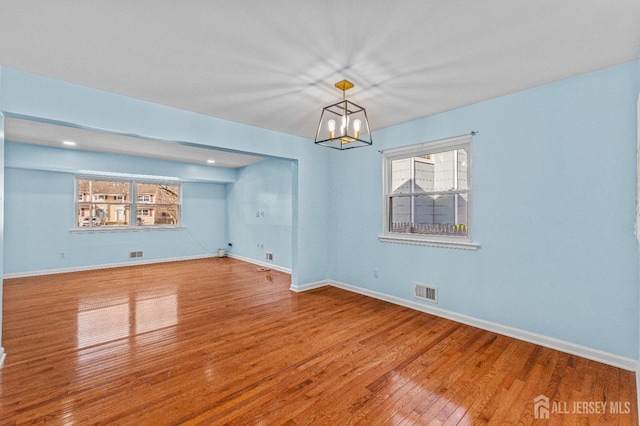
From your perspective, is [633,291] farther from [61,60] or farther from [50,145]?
[50,145]

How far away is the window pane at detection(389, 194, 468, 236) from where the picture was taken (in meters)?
3.46

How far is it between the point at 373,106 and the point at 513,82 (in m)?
1.38

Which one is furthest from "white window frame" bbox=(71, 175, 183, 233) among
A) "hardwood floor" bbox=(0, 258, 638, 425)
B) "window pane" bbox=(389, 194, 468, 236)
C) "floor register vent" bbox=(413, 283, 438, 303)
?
"floor register vent" bbox=(413, 283, 438, 303)

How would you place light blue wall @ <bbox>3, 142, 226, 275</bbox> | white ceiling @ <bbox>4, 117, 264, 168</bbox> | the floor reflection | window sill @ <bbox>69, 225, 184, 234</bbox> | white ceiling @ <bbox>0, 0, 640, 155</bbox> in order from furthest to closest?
1. window sill @ <bbox>69, 225, 184, 234</bbox>
2. light blue wall @ <bbox>3, 142, 226, 275</bbox>
3. white ceiling @ <bbox>4, 117, 264, 168</bbox>
4. the floor reflection
5. white ceiling @ <bbox>0, 0, 640, 155</bbox>

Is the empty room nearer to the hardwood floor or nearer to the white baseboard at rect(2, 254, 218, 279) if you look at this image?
the hardwood floor

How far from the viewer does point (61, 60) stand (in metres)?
2.31

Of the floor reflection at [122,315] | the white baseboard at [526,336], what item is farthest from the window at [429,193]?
the floor reflection at [122,315]

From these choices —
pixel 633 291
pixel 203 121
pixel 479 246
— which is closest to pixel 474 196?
pixel 479 246

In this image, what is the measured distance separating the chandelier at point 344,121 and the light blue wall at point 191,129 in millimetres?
679

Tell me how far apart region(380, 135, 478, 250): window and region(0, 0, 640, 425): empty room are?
0.09ft

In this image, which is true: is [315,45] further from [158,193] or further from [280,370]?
[158,193]

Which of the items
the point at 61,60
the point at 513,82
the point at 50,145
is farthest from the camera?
the point at 50,145

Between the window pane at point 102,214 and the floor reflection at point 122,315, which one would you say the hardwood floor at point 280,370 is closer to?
Result: the floor reflection at point 122,315

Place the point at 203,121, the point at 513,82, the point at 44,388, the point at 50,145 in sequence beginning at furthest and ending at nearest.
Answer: the point at 50,145
the point at 203,121
the point at 513,82
the point at 44,388
